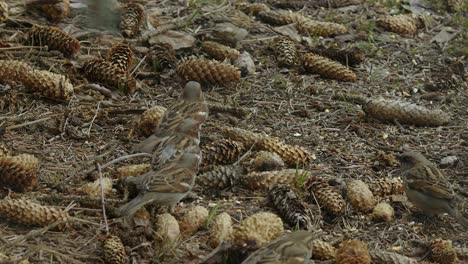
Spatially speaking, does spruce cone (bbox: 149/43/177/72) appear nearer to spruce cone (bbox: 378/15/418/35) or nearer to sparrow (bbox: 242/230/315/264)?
spruce cone (bbox: 378/15/418/35)

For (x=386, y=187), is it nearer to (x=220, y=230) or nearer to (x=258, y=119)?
(x=258, y=119)

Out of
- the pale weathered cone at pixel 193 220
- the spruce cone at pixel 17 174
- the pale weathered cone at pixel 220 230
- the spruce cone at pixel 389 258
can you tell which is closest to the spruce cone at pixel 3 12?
the spruce cone at pixel 17 174

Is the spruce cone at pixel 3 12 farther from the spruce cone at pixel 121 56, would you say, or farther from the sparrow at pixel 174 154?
the sparrow at pixel 174 154

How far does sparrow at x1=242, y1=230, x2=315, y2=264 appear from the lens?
4.37 metres

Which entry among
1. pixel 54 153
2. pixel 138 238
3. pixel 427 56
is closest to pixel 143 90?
pixel 54 153

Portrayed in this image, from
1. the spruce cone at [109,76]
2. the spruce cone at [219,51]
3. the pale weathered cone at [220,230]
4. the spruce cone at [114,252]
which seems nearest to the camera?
the spruce cone at [114,252]

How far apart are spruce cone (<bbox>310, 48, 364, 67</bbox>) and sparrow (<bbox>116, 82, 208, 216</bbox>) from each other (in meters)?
1.71

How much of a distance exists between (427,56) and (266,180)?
10.2ft

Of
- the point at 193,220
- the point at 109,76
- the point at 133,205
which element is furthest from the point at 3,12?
the point at 193,220

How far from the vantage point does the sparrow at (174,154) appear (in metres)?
5.05

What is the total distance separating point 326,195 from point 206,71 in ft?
6.29

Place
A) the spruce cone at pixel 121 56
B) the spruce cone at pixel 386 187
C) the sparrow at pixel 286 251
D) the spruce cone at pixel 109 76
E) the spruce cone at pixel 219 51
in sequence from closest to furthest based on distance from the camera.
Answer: the sparrow at pixel 286 251
the spruce cone at pixel 386 187
the spruce cone at pixel 109 76
the spruce cone at pixel 121 56
the spruce cone at pixel 219 51

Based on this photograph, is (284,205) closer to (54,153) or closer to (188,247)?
(188,247)

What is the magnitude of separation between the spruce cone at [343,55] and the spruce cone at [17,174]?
10.7 ft
